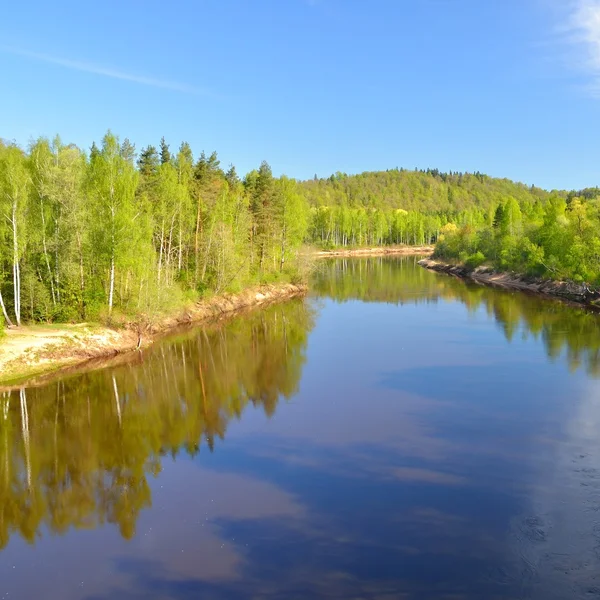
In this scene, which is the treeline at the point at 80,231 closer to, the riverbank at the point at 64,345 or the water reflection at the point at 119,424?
the riverbank at the point at 64,345

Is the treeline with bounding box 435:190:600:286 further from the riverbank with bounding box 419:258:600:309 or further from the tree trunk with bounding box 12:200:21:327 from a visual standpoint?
the tree trunk with bounding box 12:200:21:327

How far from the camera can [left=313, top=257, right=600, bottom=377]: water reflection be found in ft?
115

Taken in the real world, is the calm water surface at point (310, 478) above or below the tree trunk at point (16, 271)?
below

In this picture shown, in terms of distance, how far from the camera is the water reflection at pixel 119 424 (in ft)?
52.4

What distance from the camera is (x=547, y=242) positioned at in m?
69.3

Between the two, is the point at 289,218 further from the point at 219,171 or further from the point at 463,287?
the point at 463,287

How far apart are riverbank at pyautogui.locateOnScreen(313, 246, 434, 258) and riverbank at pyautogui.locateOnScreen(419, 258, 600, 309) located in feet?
149

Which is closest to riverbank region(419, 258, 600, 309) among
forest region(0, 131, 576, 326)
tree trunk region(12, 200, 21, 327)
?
forest region(0, 131, 576, 326)

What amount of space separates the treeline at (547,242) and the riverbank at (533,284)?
3.47 feet

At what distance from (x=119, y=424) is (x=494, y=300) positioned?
48.0 meters

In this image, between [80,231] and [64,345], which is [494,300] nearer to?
[80,231]

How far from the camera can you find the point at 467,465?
17.7 metres

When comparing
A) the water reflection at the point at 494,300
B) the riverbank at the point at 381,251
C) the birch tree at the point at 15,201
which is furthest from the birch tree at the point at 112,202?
the riverbank at the point at 381,251

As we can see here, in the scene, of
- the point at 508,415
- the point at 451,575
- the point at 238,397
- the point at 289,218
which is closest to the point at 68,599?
the point at 451,575
